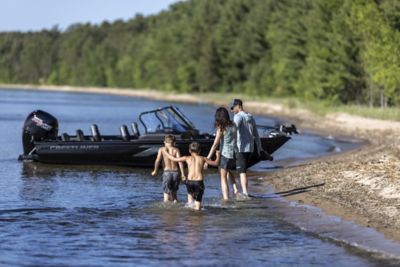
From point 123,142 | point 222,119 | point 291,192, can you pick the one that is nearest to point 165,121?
point 123,142

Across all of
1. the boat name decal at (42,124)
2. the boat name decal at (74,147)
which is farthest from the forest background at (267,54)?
the boat name decal at (42,124)

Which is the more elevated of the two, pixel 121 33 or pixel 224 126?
pixel 121 33

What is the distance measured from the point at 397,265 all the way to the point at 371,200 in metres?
4.21

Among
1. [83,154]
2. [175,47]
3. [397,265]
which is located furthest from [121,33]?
[397,265]

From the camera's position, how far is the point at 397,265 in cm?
912

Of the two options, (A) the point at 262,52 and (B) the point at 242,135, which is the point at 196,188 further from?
(A) the point at 262,52

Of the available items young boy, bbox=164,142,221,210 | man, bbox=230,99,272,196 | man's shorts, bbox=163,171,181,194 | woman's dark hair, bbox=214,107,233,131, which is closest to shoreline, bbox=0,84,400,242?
man, bbox=230,99,272,196

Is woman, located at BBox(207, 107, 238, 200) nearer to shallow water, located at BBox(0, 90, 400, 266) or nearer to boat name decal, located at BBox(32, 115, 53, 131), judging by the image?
shallow water, located at BBox(0, 90, 400, 266)

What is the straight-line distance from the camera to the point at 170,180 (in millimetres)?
13812

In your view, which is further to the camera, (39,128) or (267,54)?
(267,54)

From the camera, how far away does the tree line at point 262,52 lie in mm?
43219

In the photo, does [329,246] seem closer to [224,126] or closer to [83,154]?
[224,126]

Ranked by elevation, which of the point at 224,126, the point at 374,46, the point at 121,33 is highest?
the point at 121,33

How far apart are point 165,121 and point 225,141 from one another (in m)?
7.04
